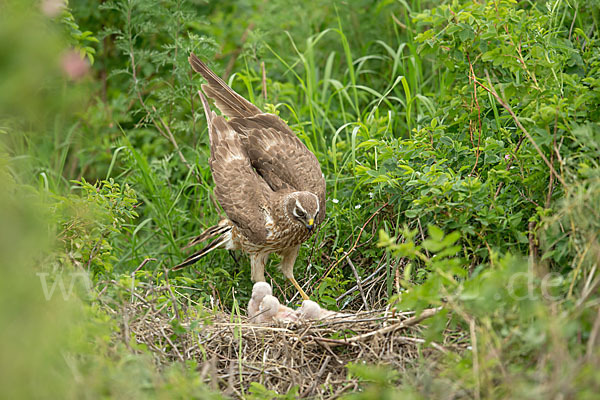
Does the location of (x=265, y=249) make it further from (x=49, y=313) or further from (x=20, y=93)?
(x=20, y=93)

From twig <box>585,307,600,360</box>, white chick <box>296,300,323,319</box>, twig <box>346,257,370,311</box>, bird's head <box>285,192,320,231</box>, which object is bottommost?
twig <box>346,257,370,311</box>

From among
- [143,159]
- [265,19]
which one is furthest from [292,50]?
[143,159]

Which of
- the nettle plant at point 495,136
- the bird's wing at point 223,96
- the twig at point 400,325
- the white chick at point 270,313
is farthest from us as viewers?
the bird's wing at point 223,96

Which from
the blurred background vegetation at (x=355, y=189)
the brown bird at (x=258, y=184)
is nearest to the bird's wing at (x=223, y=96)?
the brown bird at (x=258, y=184)

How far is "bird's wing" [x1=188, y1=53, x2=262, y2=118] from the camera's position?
5.59 meters

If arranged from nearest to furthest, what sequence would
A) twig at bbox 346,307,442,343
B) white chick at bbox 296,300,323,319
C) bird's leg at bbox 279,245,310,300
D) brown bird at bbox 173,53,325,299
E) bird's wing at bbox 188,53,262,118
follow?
1. twig at bbox 346,307,442,343
2. white chick at bbox 296,300,323,319
3. brown bird at bbox 173,53,325,299
4. bird's leg at bbox 279,245,310,300
5. bird's wing at bbox 188,53,262,118

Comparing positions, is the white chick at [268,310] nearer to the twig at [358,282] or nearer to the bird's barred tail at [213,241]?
the twig at [358,282]

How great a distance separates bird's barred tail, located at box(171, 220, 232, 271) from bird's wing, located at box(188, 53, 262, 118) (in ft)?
3.25

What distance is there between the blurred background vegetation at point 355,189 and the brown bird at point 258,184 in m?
0.26

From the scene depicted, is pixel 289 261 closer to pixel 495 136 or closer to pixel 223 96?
pixel 223 96

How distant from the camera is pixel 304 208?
471 centimetres

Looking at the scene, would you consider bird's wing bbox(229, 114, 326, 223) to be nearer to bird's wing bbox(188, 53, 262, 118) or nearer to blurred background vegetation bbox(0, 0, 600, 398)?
bird's wing bbox(188, 53, 262, 118)

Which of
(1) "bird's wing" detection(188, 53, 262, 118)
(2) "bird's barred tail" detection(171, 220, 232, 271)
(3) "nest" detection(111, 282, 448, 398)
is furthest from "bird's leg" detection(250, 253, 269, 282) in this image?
(1) "bird's wing" detection(188, 53, 262, 118)

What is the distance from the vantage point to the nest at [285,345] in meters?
3.52
